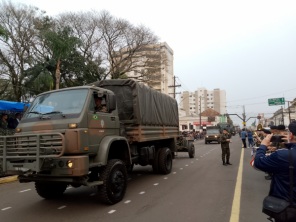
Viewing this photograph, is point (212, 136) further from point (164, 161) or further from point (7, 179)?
point (7, 179)

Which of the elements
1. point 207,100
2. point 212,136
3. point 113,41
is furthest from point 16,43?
point 207,100

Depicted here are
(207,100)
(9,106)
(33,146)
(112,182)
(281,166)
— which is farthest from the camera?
(207,100)

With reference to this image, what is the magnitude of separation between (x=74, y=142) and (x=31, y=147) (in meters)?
0.85

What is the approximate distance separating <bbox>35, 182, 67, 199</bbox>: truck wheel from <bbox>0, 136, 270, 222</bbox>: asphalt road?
6.7 inches

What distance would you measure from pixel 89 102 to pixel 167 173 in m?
5.59

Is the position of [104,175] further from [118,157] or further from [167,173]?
[167,173]

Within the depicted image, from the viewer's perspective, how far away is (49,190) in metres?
7.63

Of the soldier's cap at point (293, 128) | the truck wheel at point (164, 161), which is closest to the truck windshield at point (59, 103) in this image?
the soldier's cap at point (293, 128)

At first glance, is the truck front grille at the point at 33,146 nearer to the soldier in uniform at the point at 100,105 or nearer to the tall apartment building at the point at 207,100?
the soldier in uniform at the point at 100,105

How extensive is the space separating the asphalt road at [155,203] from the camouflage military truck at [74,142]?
0.47 meters

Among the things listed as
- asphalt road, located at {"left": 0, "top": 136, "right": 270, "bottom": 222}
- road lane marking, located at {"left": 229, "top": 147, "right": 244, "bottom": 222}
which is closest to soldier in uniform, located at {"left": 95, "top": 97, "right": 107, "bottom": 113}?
asphalt road, located at {"left": 0, "top": 136, "right": 270, "bottom": 222}

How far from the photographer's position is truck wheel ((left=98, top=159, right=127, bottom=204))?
668cm

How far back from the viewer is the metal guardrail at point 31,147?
6016mm

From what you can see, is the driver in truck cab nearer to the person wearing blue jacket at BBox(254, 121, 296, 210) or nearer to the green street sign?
the person wearing blue jacket at BBox(254, 121, 296, 210)
